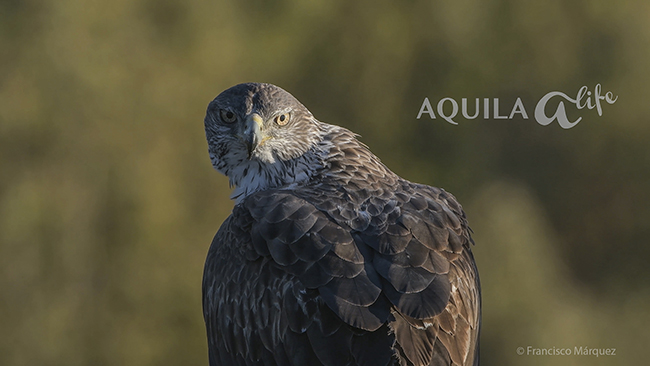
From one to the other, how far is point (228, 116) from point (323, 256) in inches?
56.5

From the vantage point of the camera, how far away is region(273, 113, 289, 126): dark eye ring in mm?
4719

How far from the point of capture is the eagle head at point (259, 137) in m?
4.64

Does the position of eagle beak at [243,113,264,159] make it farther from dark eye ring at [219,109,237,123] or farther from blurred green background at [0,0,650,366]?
blurred green background at [0,0,650,366]

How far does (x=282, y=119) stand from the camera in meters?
4.75

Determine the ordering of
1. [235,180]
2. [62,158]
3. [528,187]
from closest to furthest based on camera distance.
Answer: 1. [235,180]
2. [62,158]
3. [528,187]

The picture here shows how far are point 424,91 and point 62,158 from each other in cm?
798

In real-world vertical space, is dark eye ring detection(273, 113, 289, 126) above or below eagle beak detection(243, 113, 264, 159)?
above

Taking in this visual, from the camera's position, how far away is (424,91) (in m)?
15.5

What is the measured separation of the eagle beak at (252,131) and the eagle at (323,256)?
1 centimetres

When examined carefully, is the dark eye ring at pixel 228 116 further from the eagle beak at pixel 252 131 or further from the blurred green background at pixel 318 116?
the blurred green background at pixel 318 116

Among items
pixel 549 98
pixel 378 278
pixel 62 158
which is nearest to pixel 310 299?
pixel 378 278

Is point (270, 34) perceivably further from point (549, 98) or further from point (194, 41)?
point (549, 98)

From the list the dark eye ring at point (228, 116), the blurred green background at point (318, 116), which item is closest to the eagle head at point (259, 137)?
the dark eye ring at point (228, 116)

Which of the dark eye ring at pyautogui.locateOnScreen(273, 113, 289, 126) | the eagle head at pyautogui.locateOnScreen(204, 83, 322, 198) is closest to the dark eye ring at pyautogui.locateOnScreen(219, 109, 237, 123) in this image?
the eagle head at pyautogui.locateOnScreen(204, 83, 322, 198)
